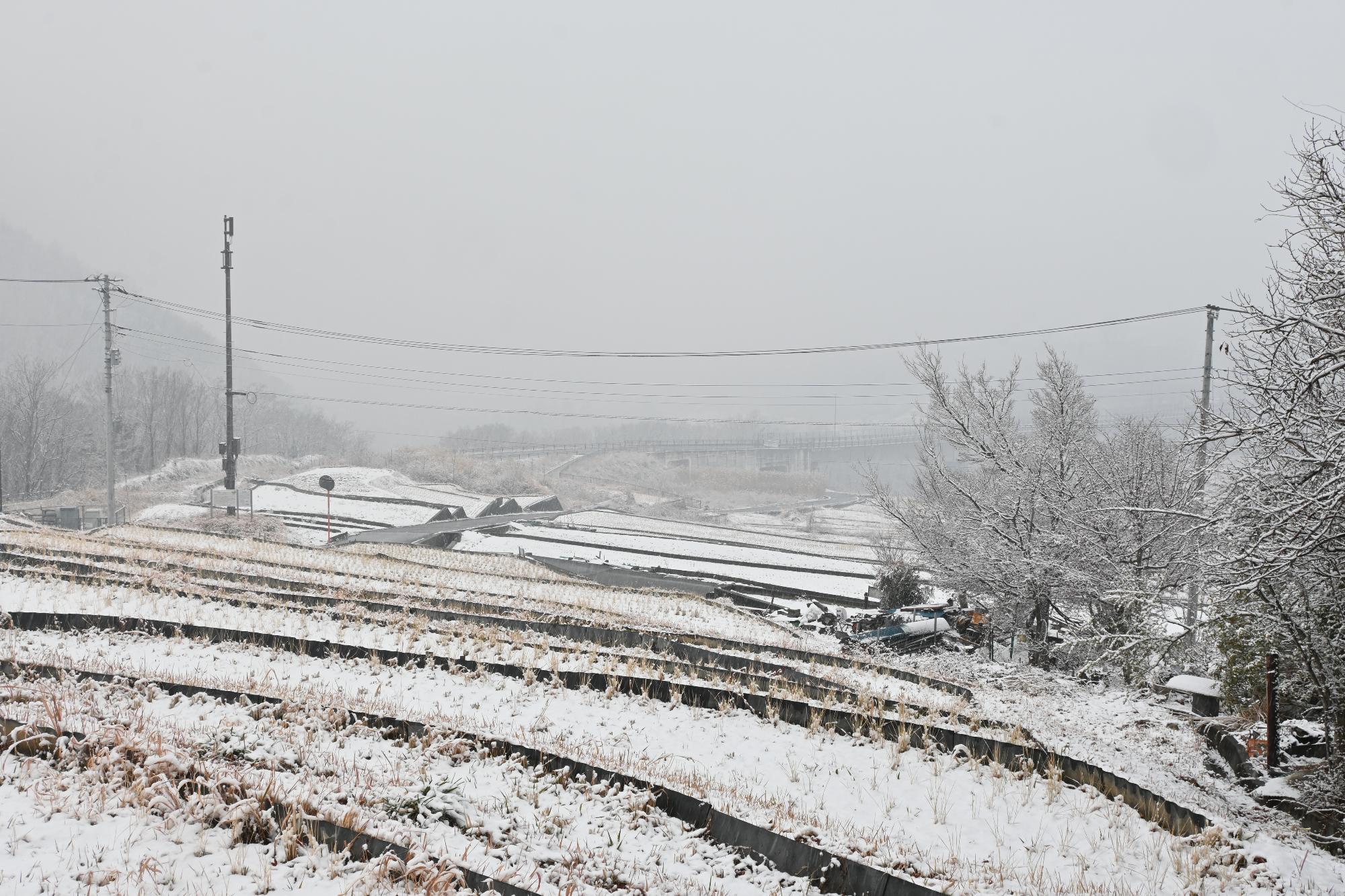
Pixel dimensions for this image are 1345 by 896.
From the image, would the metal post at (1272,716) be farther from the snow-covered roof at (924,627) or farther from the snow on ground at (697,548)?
the snow on ground at (697,548)

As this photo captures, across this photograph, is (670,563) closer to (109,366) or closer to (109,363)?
(109,366)

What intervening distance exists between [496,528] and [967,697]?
3097 centimetres

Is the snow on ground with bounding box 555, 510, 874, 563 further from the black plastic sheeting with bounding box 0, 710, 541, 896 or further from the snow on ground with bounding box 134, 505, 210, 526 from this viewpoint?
the black plastic sheeting with bounding box 0, 710, 541, 896

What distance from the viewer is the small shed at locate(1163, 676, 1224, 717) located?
9359mm

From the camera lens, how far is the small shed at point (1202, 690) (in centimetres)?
936

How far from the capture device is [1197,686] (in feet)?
31.2

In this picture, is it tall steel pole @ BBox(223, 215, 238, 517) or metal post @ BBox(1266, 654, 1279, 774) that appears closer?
metal post @ BBox(1266, 654, 1279, 774)

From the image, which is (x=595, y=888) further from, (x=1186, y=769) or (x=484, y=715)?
(x=1186, y=769)

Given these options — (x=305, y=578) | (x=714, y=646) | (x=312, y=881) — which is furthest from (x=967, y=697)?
(x=305, y=578)

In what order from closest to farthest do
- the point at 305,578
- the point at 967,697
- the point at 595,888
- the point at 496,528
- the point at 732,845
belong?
the point at 595,888 < the point at 732,845 < the point at 967,697 < the point at 305,578 < the point at 496,528

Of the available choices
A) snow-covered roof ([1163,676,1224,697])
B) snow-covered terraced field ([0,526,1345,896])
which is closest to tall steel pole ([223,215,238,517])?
snow-covered terraced field ([0,526,1345,896])

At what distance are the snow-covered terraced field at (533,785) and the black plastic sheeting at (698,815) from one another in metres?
0.10

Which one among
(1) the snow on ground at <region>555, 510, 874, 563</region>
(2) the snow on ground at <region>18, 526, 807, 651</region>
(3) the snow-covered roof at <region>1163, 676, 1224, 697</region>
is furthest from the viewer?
(1) the snow on ground at <region>555, 510, 874, 563</region>

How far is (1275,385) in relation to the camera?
7.32 meters
